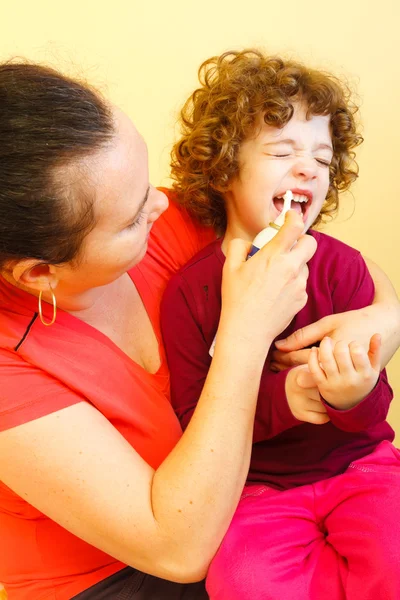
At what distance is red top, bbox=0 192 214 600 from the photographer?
984mm

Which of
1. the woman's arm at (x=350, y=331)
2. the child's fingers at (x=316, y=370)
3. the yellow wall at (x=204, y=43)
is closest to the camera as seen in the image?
the child's fingers at (x=316, y=370)

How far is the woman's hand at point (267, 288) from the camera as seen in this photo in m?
0.98

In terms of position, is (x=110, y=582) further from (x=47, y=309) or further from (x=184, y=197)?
(x=184, y=197)

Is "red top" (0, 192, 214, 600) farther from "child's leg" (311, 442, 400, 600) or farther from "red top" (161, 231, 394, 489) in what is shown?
"child's leg" (311, 442, 400, 600)

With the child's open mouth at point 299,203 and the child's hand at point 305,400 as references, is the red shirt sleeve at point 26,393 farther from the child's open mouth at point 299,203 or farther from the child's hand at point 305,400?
the child's open mouth at point 299,203

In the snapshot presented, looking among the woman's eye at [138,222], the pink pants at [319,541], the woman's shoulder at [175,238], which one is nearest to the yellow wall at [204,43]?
the woman's shoulder at [175,238]

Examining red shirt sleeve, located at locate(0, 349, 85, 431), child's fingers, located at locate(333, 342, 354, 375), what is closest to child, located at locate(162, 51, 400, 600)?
child's fingers, located at locate(333, 342, 354, 375)

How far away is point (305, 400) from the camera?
1062 mm

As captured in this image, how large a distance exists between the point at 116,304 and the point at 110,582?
45 cm

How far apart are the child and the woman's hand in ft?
0.27

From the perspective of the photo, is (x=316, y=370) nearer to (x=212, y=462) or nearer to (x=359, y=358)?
(x=359, y=358)

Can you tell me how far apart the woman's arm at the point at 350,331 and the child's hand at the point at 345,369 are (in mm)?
130

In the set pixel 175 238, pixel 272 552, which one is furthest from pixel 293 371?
pixel 175 238

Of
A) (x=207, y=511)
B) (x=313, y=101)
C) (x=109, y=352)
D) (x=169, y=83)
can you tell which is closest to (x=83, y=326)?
(x=109, y=352)
